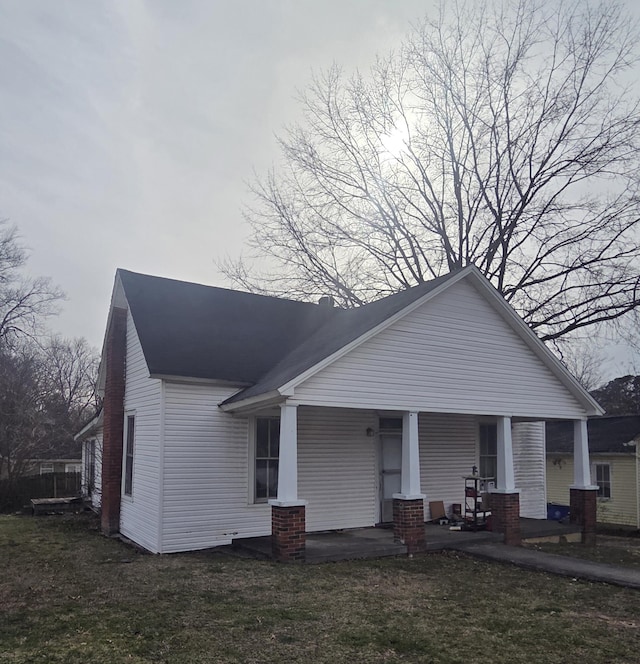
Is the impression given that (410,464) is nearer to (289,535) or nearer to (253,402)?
(289,535)

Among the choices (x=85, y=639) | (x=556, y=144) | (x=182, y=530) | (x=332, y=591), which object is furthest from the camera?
(x=556, y=144)

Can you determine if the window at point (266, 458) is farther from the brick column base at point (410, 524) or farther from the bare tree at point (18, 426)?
the bare tree at point (18, 426)

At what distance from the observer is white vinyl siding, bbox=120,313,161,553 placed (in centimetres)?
1106

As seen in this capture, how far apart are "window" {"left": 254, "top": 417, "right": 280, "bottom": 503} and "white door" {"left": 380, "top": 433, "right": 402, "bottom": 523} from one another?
266 centimetres

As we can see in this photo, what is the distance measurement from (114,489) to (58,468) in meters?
27.9

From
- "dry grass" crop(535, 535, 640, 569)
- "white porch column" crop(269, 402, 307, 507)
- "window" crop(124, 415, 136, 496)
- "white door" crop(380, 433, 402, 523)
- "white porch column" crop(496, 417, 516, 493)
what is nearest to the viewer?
"white porch column" crop(269, 402, 307, 507)

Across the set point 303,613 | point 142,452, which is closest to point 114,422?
point 142,452

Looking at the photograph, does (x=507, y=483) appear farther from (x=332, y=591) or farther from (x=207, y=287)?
(x=207, y=287)

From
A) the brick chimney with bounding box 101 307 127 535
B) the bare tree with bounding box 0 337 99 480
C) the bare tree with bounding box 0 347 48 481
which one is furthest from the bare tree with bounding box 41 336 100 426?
the brick chimney with bounding box 101 307 127 535

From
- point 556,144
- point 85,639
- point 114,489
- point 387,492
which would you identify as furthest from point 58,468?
point 85,639

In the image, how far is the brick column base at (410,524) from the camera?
10672mm

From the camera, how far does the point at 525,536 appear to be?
12.6 meters

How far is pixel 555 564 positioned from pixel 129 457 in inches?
326

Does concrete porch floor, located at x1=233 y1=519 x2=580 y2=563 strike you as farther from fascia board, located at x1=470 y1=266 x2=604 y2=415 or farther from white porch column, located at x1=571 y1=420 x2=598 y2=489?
fascia board, located at x1=470 y1=266 x2=604 y2=415
